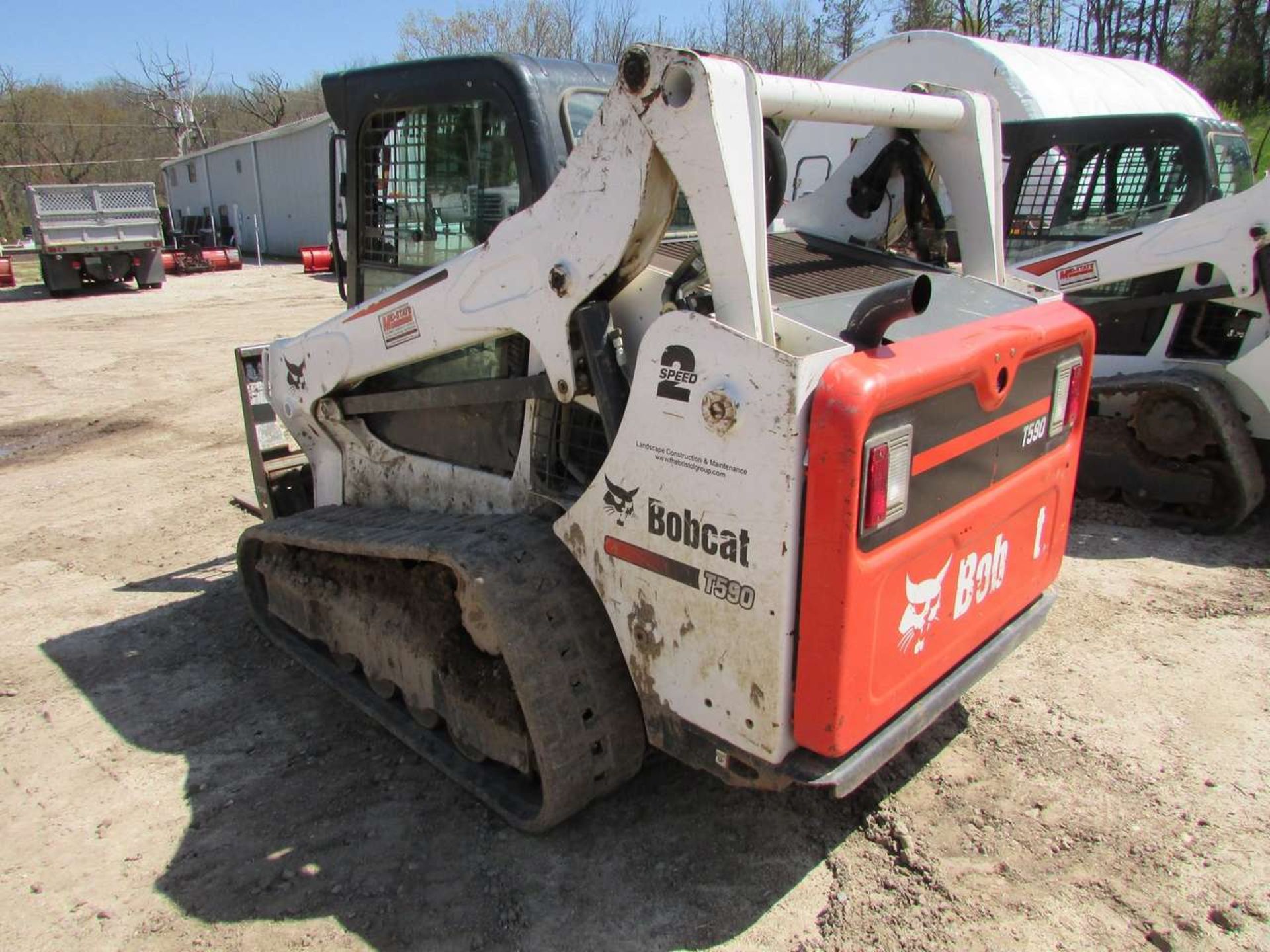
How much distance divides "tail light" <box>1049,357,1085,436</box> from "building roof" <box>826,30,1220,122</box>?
19.8ft

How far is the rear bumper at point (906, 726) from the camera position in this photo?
2.20 metres

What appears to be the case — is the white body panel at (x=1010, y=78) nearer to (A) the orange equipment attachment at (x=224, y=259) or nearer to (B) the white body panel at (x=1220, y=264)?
(B) the white body panel at (x=1220, y=264)

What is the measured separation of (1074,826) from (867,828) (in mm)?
637

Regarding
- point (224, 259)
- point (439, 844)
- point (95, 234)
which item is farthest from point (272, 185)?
point (439, 844)

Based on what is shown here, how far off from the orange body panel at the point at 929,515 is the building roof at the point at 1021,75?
20.8 ft

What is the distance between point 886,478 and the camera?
2092 mm

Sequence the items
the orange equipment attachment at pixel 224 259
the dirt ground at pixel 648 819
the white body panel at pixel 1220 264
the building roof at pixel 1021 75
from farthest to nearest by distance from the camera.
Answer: the orange equipment attachment at pixel 224 259 < the building roof at pixel 1021 75 < the white body panel at pixel 1220 264 < the dirt ground at pixel 648 819

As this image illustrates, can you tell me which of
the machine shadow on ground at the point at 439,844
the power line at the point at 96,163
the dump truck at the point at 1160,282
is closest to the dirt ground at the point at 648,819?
the machine shadow on ground at the point at 439,844

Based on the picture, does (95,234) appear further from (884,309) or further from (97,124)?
(97,124)

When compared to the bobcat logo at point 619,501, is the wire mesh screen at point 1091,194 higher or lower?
higher

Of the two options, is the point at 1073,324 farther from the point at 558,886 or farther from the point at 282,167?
the point at 282,167

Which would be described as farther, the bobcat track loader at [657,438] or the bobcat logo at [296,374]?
the bobcat logo at [296,374]

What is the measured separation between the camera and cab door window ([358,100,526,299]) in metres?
2.91

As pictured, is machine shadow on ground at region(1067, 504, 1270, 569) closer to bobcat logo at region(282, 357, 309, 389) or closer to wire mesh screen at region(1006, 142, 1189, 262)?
wire mesh screen at region(1006, 142, 1189, 262)
